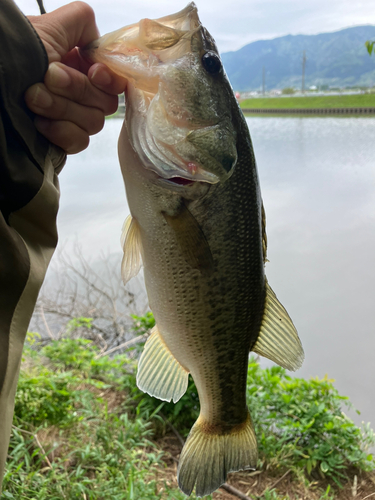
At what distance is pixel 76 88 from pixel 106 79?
0.25ft

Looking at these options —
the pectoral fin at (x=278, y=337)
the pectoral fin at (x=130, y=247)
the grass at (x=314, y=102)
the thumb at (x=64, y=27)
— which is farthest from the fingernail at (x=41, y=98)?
the grass at (x=314, y=102)

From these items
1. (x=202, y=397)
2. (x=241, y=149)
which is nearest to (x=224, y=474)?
(x=202, y=397)

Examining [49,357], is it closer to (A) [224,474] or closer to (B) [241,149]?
(A) [224,474]

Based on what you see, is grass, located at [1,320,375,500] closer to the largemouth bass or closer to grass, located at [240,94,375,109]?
the largemouth bass

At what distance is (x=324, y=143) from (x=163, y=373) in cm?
504

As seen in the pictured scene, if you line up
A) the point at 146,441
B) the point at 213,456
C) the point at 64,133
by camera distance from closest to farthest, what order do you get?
the point at 64,133
the point at 213,456
the point at 146,441

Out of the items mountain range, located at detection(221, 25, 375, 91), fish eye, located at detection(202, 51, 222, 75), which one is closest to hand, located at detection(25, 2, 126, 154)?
fish eye, located at detection(202, 51, 222, 75)

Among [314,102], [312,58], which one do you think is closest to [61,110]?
[314,102]

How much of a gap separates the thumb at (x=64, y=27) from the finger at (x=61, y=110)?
4.1 inches

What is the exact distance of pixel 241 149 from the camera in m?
0.95

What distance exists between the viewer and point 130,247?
3.36 ft

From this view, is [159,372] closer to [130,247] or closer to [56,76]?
[130,247]

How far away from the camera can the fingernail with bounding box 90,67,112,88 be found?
86cm

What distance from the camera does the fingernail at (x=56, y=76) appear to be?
84 centimetres
